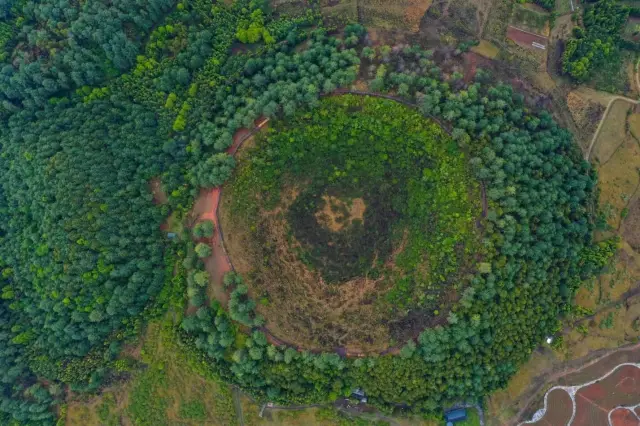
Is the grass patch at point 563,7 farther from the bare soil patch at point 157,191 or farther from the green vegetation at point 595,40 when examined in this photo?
the bare soil patch at point 157,191

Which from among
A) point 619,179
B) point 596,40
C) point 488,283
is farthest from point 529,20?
point 488,283

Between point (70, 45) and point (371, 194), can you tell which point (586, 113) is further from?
point (70, 45)

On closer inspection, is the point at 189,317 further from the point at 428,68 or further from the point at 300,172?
the point at 428,68

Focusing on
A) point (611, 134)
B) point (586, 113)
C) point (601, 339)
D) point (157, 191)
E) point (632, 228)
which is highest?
point (586, 113)

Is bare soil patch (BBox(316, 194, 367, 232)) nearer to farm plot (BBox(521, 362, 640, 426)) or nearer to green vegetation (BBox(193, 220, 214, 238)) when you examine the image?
green vegetation (BBox(193, 220, 214, 238))

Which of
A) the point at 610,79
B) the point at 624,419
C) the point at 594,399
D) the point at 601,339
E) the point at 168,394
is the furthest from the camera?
the point at 610,79

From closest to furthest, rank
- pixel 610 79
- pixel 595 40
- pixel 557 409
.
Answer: pixel 557 409 < pixel 595 40 < pixel 610 79

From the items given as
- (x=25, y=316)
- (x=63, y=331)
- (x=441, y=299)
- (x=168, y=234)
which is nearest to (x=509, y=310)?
(x=441, y=299)

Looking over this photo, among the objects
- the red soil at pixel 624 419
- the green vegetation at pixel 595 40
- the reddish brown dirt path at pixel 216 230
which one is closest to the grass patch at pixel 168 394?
the reddish brown dirt path at pixel 216 230
